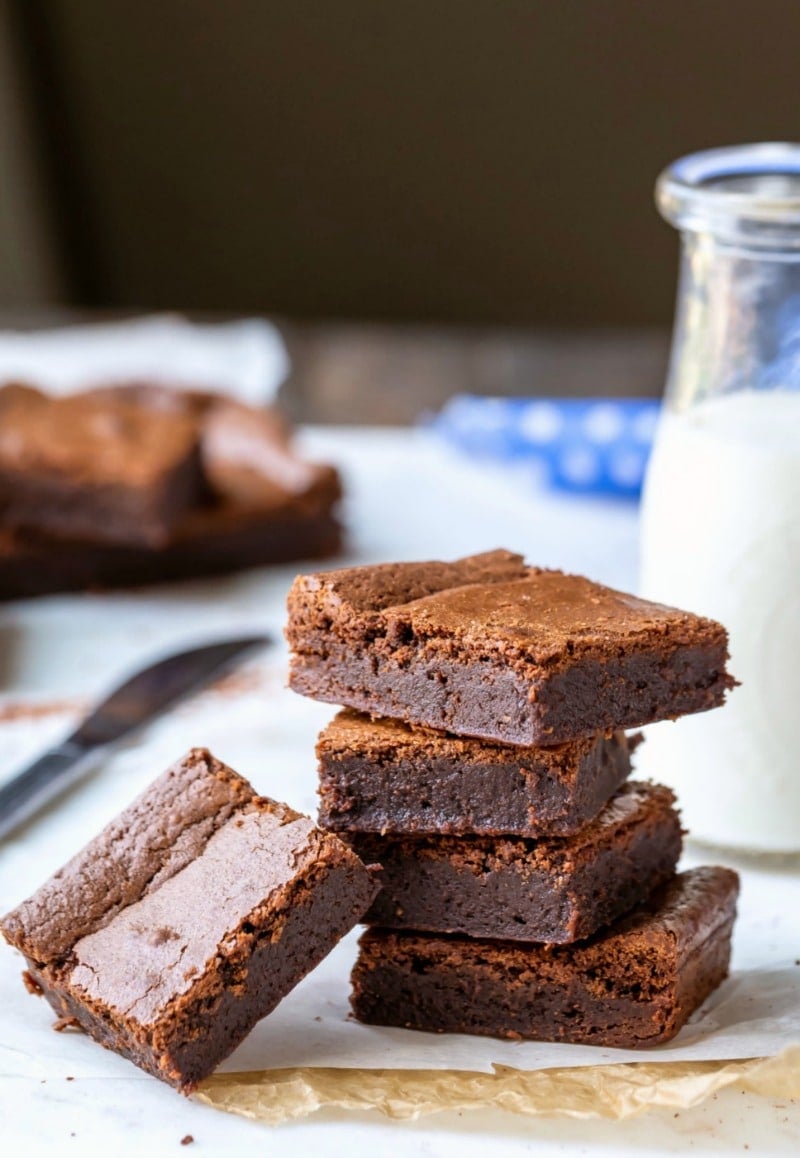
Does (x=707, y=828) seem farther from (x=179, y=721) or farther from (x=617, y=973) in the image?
(x=179, y=721)

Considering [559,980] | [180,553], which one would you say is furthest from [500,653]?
[180,553]

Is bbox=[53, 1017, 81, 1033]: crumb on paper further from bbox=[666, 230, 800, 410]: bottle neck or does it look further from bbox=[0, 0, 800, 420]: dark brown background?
bbox=[0, 0, 800, 420]: dark brown background

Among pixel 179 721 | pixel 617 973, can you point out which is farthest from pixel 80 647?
pixel 617 973

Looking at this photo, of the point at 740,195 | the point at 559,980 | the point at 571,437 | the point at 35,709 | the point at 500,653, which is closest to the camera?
the point at 500,653

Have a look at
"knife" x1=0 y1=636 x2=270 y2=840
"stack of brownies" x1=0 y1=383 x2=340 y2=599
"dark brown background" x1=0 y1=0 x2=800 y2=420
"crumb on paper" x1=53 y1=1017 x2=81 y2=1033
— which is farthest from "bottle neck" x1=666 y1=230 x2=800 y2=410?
"dark brown background" x1=0 y1=0 x2=800 y2=420

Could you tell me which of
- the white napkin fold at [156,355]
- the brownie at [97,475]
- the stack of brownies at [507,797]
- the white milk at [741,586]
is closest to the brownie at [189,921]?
the stack of brownies at [507,797]

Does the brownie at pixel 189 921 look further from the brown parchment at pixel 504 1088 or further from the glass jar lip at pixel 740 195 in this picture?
the glass jar lip at pixel 740 195

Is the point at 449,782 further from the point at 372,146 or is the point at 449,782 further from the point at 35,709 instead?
the point at 372,146
